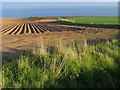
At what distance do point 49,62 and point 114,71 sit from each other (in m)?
1.65

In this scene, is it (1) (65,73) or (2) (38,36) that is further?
(2) (38,36)

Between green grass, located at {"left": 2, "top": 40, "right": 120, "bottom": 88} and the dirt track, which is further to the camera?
the dirt track

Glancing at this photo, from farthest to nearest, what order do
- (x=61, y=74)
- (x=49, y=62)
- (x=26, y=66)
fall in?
1. (x=49, y=62)
2. (x=26, y=66)
3. (x=61, y=74)

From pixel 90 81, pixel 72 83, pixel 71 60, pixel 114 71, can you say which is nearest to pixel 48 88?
pixel 72 83

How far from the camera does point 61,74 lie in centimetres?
416

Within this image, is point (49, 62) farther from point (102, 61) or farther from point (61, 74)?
point (102, 61)

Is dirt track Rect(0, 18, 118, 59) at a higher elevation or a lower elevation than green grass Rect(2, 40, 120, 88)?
higher

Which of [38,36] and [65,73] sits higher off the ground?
[38,36]

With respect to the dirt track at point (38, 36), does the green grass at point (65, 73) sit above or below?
below

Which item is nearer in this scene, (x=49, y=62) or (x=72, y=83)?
(x=72, y=83)

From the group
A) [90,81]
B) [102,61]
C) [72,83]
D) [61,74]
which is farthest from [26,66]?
[102,61]

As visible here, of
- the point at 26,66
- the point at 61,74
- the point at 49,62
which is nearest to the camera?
the point at 61,74

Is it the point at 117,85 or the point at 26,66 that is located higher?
the point at 26,66

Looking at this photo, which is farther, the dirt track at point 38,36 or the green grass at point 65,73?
the dirt track at point 38,36
